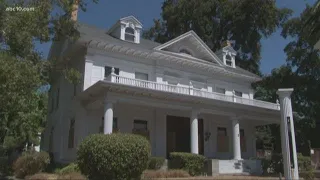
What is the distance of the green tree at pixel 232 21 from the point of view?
131ft

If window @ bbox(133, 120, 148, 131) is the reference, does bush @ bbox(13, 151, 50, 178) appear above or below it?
A: below

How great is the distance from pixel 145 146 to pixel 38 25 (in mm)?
9224

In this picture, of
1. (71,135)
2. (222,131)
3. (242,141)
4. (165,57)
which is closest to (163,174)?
(71,135)

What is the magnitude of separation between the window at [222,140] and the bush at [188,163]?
6.40 meters

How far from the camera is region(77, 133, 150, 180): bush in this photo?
41.4 feet

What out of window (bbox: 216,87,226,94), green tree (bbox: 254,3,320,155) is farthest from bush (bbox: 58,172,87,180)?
green tree (bbox: 254,3,320,155)

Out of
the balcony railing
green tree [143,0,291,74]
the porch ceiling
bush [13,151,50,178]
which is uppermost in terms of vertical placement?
green tree [143,0,291,74]

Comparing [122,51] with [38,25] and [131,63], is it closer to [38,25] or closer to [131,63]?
[131,63]

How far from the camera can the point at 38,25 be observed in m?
17.7

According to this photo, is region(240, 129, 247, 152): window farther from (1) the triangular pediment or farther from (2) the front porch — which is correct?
(1) the triangular pediment

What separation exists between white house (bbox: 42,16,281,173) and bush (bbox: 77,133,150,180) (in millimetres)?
5091

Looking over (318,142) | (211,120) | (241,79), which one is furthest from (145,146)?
(318,142)

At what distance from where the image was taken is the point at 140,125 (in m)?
23.0

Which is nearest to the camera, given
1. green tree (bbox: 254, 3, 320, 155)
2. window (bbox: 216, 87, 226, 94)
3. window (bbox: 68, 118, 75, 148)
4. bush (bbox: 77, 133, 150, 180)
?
bush (bbox: 77, 133, 150, 180)
